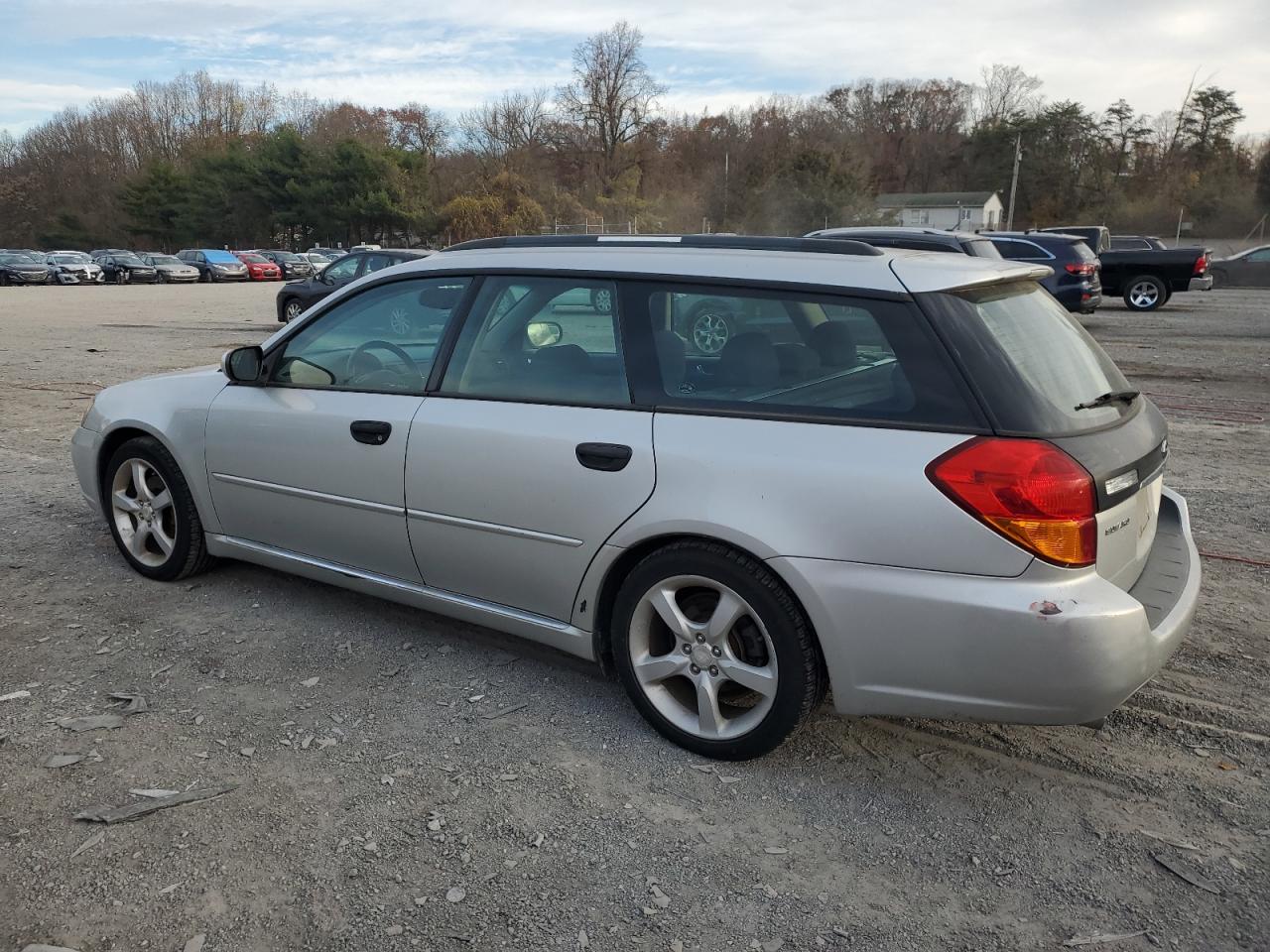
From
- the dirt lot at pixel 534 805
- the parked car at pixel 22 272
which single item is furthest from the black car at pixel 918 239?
the parked car at pixel 22 272

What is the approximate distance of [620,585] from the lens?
3.23 metres

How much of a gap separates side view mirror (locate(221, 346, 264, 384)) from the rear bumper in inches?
101

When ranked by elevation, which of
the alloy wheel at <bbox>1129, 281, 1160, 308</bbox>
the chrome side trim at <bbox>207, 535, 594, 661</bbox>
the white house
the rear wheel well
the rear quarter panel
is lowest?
the alloy wheel at <bbox>1129, 281, 1160, 308</bbox>

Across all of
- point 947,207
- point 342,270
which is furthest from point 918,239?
point 947,207

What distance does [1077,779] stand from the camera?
3016 mm

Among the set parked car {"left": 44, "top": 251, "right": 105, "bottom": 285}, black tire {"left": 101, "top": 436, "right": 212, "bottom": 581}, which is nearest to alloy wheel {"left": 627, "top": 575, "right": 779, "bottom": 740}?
black tire {"left": 101, "top": 436, "right": 212, "bottom": 581}

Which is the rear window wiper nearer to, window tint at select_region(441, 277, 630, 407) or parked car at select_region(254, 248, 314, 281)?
window tint at select_region(441, 277, 630, 407)

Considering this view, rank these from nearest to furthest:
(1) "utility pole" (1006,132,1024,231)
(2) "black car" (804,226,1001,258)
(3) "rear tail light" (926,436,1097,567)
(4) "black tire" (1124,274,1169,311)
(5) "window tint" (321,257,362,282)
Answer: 1. (3) "rear tail light" (926,436,1097,567)
2. (2) "black car" (804,226,1001,258)
3. (5) "window tint" (321,257,362,282)
4. (4) "black tire" (1124,274,1169,311)
5. (1) "utility pole" (1006,132,1024,231)

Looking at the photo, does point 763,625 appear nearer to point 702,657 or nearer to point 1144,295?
point 702,657

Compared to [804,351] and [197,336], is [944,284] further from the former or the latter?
[197,336]

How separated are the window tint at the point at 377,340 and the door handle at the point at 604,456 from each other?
2.84ft

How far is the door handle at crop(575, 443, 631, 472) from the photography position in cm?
307

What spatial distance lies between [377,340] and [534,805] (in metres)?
2.04

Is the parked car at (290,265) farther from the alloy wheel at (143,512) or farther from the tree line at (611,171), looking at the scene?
the alloy wheel at (143,512)
